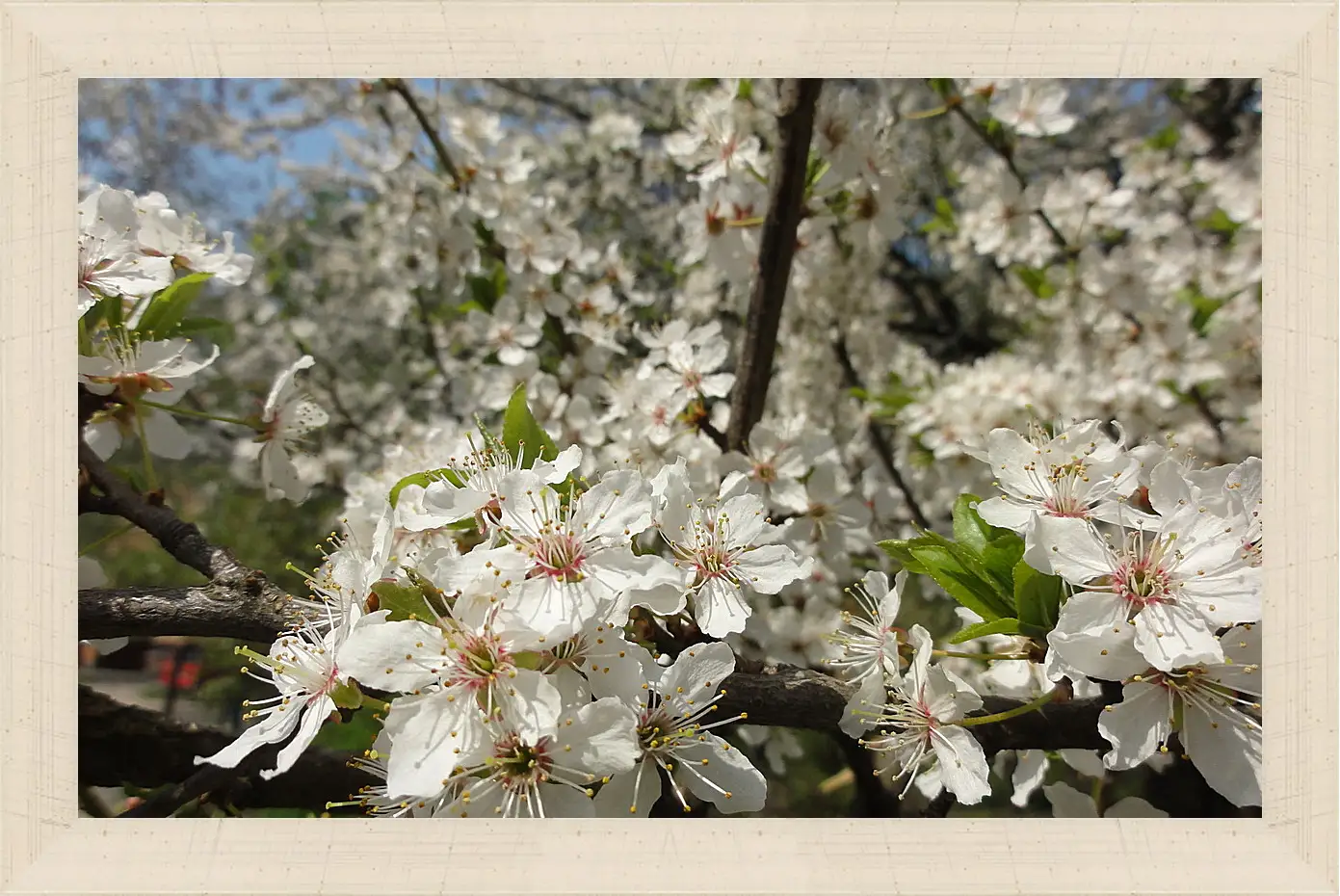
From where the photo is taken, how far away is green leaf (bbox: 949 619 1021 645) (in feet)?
2.52

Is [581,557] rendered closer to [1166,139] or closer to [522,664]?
[522,664]

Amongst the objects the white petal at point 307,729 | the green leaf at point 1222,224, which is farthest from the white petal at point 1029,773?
the green leaf at point 1222,224

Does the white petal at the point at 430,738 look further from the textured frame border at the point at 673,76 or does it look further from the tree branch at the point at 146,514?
the tree branch at the point at 146,514

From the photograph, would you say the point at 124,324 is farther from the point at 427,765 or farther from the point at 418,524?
the point at 427,765

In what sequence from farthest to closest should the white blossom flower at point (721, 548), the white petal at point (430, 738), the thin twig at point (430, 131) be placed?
the thin twig at point (430, 131) < the white blossom flower at point (721, 548) < the white petal at point (430, 738)

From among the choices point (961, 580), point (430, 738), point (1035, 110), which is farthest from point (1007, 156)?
point (430, 738)

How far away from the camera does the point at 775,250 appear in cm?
148

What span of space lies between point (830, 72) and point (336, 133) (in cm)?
218

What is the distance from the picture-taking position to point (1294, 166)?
37.4 inches

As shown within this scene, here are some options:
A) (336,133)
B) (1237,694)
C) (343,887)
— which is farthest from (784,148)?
(336,133)

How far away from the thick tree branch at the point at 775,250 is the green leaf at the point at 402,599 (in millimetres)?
883

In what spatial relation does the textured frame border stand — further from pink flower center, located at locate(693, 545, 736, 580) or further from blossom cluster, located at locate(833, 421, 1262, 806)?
pink flower center, located at locate(693, 545, 736, 580)

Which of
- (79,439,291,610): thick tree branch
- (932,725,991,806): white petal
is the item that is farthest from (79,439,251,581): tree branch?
(932,725,991,806): white petal

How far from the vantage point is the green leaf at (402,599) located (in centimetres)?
74
